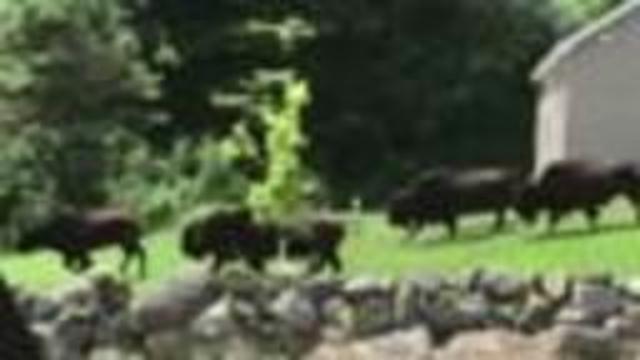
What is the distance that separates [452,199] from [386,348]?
10.7 meters

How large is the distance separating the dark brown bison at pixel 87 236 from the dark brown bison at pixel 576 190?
4.69 m

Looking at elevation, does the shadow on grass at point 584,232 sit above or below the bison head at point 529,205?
above

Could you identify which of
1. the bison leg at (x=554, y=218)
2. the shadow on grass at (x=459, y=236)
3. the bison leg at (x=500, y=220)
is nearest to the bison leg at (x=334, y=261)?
the shadow on grass at (x=459, y=236)

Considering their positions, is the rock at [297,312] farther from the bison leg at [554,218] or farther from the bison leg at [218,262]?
the bison leg at [554,218]

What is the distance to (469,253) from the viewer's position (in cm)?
3008

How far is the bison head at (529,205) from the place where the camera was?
109 feet

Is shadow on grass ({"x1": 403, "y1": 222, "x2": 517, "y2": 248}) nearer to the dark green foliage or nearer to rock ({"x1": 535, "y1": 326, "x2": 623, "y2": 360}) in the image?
rock ({"x1": 535, "y1": 326, "x2": 623, "y2": 360})

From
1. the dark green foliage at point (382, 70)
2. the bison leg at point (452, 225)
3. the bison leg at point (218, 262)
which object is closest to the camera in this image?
the bison leg at point (218, 262)

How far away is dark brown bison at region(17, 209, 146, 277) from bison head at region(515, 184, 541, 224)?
14.9 feet

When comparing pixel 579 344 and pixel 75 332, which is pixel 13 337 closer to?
pixel 579 344

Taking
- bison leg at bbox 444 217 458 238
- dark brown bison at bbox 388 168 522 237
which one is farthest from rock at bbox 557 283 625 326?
bison leg at bbox 444 217 458 238

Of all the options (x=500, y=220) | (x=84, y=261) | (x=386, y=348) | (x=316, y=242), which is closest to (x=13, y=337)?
(x=386, y=348)

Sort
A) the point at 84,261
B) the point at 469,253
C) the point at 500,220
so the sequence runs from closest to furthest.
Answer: the point at 469,253
the point at 84,261
the point at 500,220

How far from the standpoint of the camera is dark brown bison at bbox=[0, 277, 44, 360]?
708 cm
